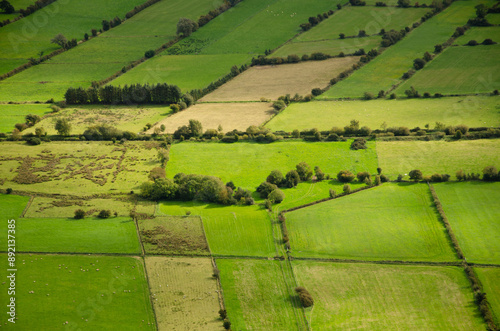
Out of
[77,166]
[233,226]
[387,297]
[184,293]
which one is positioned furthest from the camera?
[77,166]

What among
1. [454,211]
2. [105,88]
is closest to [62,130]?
[105,88]

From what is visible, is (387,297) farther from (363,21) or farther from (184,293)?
(363,21)

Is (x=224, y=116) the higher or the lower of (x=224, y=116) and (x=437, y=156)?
the lower

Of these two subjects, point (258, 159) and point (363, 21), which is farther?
point (363, 21)

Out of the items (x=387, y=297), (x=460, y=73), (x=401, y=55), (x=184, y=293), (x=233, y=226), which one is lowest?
(x=233, y=226)

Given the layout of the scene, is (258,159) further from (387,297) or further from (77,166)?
(387,297)

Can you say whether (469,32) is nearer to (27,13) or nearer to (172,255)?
(172,255)

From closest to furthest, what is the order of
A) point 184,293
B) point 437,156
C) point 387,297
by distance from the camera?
point 387,297
point 184,293
point 437,156

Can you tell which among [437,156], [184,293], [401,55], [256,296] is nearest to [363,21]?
[401,55]
